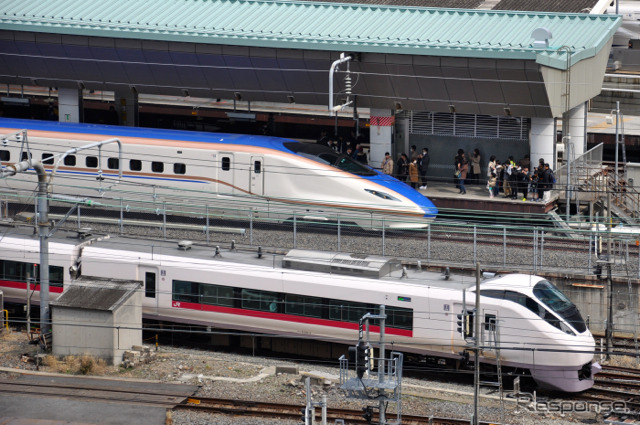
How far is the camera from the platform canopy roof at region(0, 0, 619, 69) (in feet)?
117

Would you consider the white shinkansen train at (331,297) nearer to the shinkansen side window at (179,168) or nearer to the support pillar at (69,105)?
the shinkansen side window at (179,168)

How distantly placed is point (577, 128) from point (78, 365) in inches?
773

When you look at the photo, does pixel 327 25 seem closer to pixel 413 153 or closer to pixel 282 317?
pixel 413 153

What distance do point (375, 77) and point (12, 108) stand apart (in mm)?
15855

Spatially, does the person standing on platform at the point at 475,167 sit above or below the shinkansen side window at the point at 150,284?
above

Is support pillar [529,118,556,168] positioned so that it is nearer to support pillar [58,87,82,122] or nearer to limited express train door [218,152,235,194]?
limited express train door [218,152,235,194]

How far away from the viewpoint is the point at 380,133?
38.1 m

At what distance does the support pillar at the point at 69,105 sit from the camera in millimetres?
40969

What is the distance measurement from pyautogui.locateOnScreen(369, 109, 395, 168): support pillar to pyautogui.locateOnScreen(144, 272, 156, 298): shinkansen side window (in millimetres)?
11487

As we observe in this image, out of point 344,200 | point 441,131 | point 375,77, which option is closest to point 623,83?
point 441,131

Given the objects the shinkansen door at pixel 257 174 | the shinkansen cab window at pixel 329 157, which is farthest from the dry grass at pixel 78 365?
the shinkansen cab window at pixel 329 157

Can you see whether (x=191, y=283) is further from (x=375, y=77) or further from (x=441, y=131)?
(x=441, y=131)

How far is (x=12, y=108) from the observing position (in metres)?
45.2

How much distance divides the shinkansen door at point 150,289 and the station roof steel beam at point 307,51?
35.1 feet
